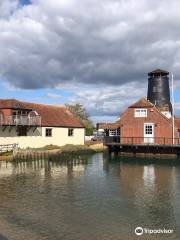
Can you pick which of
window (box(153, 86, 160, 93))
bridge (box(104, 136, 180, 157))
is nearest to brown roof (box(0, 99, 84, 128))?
bridge (box(104, 136, 180, 157))

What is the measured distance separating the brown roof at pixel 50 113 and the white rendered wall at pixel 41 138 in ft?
2.84

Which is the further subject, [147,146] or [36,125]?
[36,125]

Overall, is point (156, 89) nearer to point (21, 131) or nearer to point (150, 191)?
point (21, 131)

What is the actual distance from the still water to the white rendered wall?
448 inches

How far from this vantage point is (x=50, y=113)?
177 feet

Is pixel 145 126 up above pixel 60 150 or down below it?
above

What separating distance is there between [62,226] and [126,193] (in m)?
7.56

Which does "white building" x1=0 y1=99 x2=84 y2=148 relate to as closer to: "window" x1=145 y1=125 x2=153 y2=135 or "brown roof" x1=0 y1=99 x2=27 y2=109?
"brown roof" x1=0 y1=99 x2=27 y2=109

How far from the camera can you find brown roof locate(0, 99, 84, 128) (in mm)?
46906

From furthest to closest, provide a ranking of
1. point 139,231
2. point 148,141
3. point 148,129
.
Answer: point 148,129, point 148,141, point 139,231

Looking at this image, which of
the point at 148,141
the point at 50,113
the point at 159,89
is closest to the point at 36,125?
the point at 50,113

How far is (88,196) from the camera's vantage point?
850 inches

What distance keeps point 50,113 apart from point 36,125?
248 inches

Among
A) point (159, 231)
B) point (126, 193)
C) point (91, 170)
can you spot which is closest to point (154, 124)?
point (91, 170)
